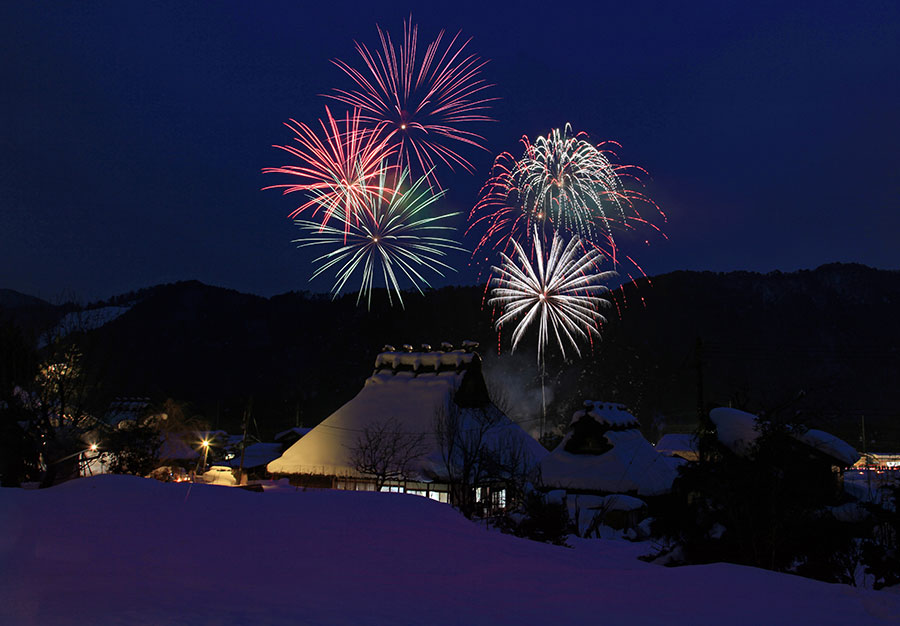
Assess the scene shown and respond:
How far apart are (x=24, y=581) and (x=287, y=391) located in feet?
372

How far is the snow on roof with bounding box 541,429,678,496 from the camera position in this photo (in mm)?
30672

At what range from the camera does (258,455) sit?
60312 mm

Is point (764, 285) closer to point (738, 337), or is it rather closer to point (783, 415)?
point (738, 337)

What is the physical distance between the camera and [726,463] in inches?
546

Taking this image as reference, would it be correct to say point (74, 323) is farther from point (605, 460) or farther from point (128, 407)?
point (128, 407)

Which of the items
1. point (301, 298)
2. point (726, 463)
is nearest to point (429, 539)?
point (726, 463)

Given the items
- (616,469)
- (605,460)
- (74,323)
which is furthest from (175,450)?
(616,469)

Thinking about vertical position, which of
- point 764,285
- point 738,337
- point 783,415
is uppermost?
point 764,285

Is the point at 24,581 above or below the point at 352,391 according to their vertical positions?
below

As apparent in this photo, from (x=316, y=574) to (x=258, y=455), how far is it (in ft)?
183

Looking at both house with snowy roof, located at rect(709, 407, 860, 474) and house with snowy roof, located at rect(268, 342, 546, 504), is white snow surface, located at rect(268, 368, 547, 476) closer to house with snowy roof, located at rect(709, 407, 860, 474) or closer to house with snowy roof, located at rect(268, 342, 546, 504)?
house with snowy roof, located at rect(268, 342, 546, 504)

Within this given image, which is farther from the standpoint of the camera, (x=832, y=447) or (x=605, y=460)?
(x=605, y=460)

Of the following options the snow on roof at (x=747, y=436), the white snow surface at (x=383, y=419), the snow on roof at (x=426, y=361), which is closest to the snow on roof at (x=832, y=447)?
the snow on roof at (x=747, y=436)

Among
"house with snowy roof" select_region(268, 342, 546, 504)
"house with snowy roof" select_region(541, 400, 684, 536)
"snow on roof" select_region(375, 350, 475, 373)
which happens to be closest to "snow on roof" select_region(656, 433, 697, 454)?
"house with snowy roof" select_region(541, 400, 684, 536)
